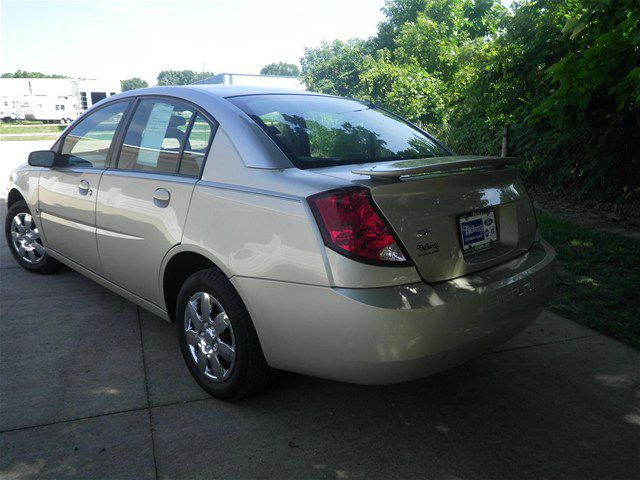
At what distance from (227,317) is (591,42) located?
5187 millimetres

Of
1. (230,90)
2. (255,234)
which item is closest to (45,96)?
(230,90)

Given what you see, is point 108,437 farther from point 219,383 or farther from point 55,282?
point 55,282

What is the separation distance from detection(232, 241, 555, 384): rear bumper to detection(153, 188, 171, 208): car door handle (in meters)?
0.76

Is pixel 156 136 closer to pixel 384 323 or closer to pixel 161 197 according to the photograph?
pixel 161 197

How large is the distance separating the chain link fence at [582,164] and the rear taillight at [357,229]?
6171 mm

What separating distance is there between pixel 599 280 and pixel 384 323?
3477mm

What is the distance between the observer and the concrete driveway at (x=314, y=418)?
2.41m

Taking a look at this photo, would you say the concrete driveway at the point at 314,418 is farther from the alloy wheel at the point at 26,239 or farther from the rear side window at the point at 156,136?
the alloy wheel at the point at 26,239

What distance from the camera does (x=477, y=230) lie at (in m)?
2.59

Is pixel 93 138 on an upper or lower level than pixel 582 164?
upper

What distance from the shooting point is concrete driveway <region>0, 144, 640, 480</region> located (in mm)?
2410

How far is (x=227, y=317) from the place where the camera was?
2.73 metres

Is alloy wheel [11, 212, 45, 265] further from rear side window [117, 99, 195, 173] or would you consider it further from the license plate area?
the license plate area

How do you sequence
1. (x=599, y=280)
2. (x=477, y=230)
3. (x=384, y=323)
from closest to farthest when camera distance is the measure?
1. (x=384, y=323)
2. (x=477, y=230)
3. (x=599, y=280)
